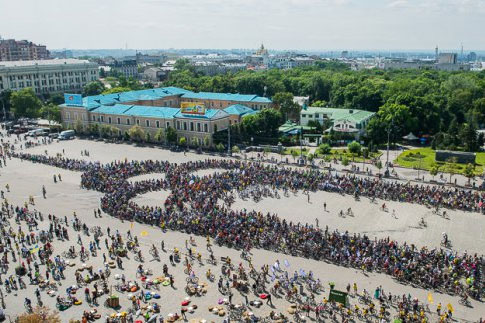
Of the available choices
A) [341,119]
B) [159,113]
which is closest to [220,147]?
[159,113]

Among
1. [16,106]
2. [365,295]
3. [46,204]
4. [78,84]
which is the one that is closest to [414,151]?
[365,295]

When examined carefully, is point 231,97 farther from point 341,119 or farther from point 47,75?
point 47,75

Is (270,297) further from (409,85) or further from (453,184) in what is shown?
(409,85)

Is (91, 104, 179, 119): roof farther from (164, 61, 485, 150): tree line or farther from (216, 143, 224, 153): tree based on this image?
(164, 61, 485, 150): tree line

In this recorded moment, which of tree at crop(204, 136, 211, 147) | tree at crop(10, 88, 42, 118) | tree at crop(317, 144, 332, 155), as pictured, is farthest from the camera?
tree at crop(10, 88, 42, 118)

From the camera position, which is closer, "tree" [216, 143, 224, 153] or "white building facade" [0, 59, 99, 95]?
"tree" [216, 143, 224, 153]

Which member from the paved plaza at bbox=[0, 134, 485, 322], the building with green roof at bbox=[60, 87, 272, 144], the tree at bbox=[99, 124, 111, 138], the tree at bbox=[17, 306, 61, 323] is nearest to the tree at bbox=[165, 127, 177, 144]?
the building with green roof at bbox=[60, 87, 272, 144]
